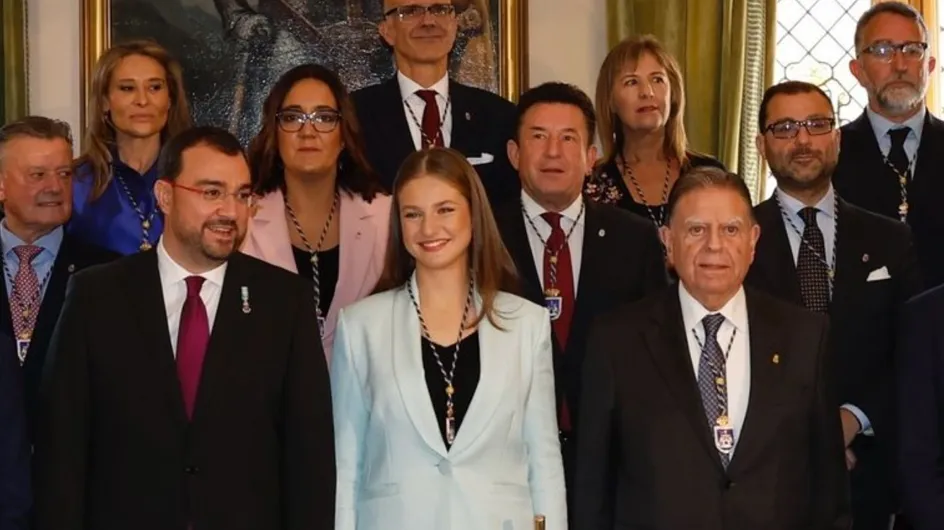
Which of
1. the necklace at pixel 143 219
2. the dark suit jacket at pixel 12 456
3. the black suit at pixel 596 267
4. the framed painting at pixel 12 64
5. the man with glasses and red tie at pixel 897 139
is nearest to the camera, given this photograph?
the dark suit jacket at pixel 12 456

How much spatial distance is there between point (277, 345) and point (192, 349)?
20 centimetres

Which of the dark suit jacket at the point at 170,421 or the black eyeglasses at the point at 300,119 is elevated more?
the black eyeglasses at the point at 300,119

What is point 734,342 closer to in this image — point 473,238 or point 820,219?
point 473,238

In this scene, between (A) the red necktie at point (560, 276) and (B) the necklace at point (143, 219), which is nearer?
(A) the red necktie at point (560, 276)

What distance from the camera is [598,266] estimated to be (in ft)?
12.8

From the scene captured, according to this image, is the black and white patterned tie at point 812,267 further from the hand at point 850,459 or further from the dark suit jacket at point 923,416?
the dark suit jacket at point 923,416

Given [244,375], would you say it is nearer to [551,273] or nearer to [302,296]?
[302,296]

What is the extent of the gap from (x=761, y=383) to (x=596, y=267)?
73 centimetres

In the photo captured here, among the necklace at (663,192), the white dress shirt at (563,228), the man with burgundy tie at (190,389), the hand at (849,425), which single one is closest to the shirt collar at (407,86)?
the necklace at (663,192)

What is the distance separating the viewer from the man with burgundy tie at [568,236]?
3889 mm

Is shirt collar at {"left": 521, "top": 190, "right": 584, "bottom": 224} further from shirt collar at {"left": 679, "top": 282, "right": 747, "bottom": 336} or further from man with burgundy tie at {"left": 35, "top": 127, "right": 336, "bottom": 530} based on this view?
man with burgundy tie at {"left": 35, "top": 127, "right": 336, "bottom": 530}

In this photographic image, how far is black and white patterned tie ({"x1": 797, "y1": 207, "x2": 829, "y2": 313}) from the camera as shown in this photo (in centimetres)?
405

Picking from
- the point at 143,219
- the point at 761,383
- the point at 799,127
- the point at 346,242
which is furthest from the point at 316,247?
the point at 799,127

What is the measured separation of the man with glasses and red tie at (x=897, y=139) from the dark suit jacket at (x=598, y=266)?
3.17 feet
